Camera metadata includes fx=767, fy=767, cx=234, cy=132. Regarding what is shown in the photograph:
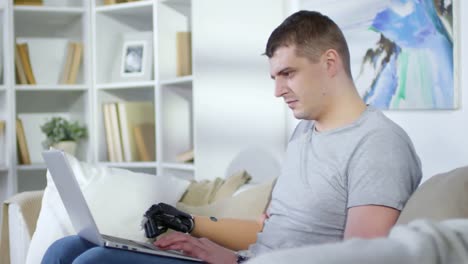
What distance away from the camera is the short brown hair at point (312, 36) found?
1913 mm

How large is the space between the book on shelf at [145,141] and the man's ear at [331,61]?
7.41 feet

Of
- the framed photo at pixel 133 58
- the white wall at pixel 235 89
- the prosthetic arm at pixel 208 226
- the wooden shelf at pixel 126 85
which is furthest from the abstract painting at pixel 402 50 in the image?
the framed photo at pixel 133 58

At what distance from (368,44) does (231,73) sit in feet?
2.62

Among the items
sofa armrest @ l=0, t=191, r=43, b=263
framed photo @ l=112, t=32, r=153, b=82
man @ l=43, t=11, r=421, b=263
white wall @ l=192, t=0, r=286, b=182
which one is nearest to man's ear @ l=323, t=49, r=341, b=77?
man @ l=43, t=11, r=421, b=263

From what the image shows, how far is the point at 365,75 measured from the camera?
2797 millimetres

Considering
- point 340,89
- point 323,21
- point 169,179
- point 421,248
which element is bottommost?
point 169,179

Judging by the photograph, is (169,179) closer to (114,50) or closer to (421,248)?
(114,50)

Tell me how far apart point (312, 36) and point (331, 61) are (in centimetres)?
8

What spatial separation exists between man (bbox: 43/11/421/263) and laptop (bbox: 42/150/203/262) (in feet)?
0.08

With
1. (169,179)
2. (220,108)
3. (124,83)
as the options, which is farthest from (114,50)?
(169,179)

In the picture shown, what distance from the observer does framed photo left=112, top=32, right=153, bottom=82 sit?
4.05m

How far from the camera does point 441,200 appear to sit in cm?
145

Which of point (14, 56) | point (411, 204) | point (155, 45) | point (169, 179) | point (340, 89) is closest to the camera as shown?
point (411, 204)

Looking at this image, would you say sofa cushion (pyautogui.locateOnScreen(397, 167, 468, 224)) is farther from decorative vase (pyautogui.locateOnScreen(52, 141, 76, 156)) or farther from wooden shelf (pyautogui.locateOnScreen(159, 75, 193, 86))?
decorative vase (pyautogui.locateOnScreen(52, 141, 76, 156))
